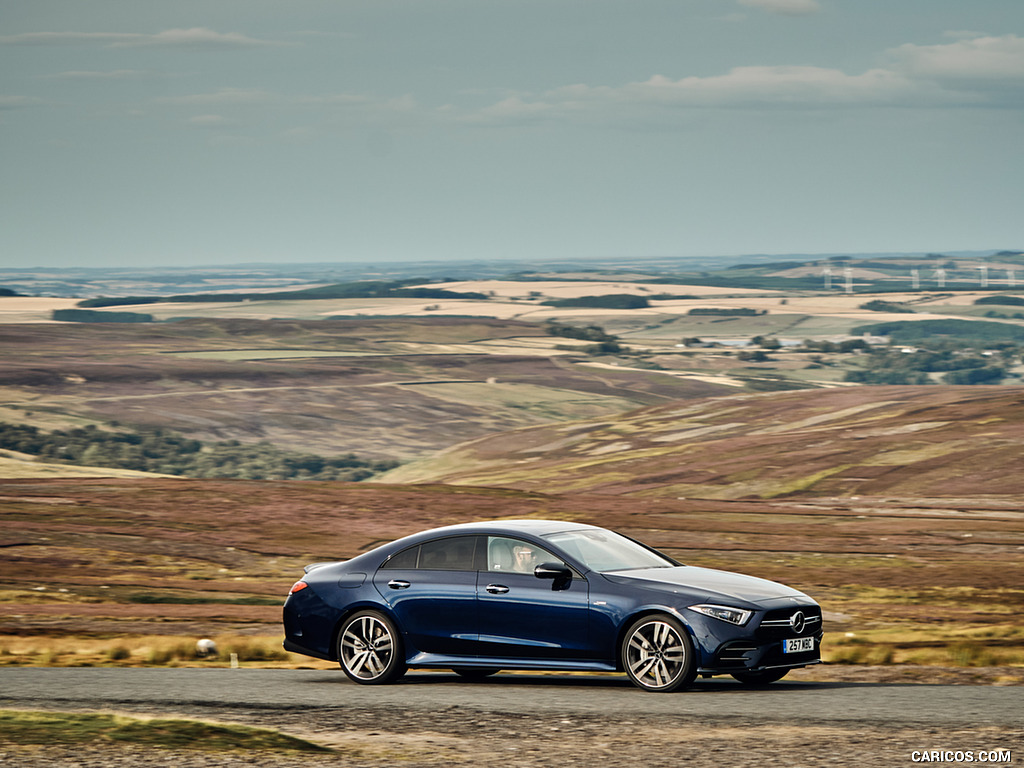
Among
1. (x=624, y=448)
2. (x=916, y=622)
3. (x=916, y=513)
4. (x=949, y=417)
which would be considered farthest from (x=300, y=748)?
(x=624, y=448)

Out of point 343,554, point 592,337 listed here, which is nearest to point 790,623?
point 343,554

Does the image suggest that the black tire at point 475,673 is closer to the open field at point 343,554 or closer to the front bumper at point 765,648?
the front bumper at point 765,648

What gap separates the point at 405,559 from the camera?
47.5 ft

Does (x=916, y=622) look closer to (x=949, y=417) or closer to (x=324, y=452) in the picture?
(x=949, y=417)

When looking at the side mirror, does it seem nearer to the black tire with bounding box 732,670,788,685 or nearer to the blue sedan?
the blue sedan

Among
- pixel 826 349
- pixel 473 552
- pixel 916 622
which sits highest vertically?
pixel 826 349

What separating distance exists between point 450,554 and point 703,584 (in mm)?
2569

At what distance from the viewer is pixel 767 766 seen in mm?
9703

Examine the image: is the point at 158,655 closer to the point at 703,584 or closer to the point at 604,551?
the point at 604,551

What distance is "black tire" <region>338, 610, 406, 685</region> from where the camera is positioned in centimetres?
1430

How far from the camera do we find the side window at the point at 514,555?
14.0m

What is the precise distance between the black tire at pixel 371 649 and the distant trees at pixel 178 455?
8215 cm

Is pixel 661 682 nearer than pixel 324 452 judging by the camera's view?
Yes

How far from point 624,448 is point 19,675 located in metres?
70.5
